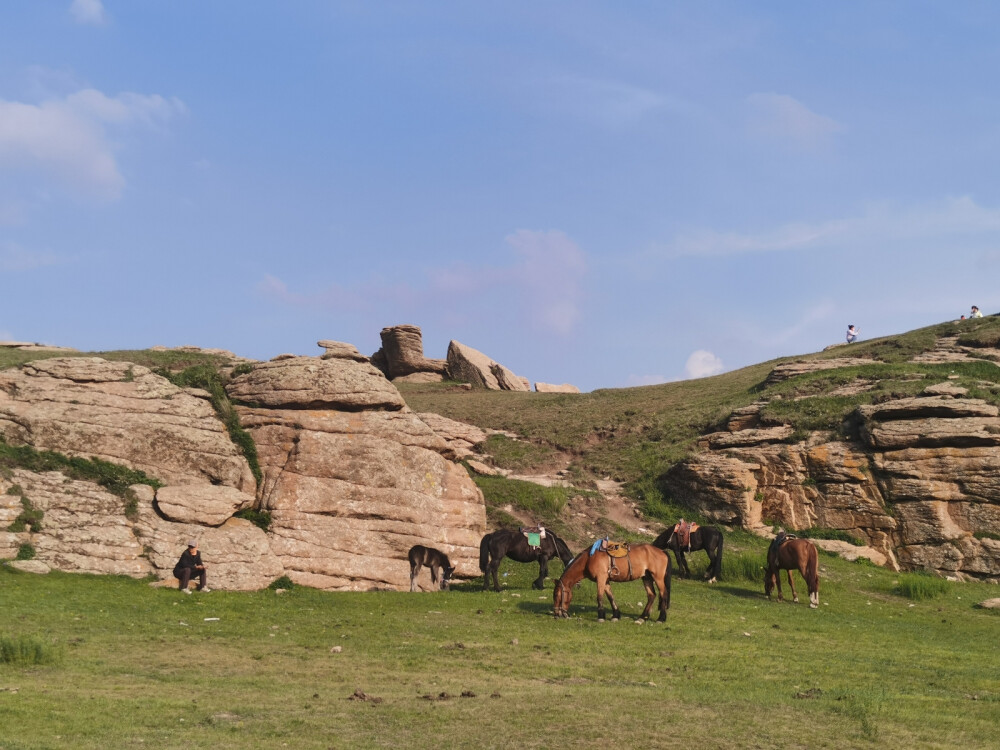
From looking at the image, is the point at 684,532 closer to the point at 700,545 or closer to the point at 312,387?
the point at 700,545

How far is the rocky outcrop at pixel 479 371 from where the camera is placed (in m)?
70.1

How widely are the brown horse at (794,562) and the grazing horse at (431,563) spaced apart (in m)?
8.95

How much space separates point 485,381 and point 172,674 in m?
56.4

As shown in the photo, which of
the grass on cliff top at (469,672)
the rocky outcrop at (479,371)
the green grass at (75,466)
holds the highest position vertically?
the rocky outcrop at (479,371)

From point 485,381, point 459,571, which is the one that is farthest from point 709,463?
point 485,381

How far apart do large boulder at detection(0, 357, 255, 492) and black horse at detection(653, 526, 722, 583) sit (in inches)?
508

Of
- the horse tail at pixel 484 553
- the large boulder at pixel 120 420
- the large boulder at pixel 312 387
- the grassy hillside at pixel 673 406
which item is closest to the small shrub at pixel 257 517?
the large boulder at pixel 120 420

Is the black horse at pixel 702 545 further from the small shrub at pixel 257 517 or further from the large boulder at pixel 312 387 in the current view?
the small shrub at pixel 257 517

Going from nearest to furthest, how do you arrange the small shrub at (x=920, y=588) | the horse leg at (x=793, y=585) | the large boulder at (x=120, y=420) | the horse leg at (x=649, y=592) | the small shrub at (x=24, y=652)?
the small shrub at (x=24, y=652)
the horse leg at (x=649, y=592)
the large boulder at (x=120, y=420)
the horse leg at (x=793, y=585)
the small shrub at (x=920, y=588)

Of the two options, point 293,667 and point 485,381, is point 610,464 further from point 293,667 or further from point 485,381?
point 293,667

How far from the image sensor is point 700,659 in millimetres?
16406

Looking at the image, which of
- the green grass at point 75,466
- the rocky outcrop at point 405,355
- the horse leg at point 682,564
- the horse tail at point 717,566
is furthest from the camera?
the rocky outcrop at point 405,355

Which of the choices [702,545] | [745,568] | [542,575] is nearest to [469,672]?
[542,575]

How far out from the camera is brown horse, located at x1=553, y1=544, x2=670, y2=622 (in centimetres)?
2009
